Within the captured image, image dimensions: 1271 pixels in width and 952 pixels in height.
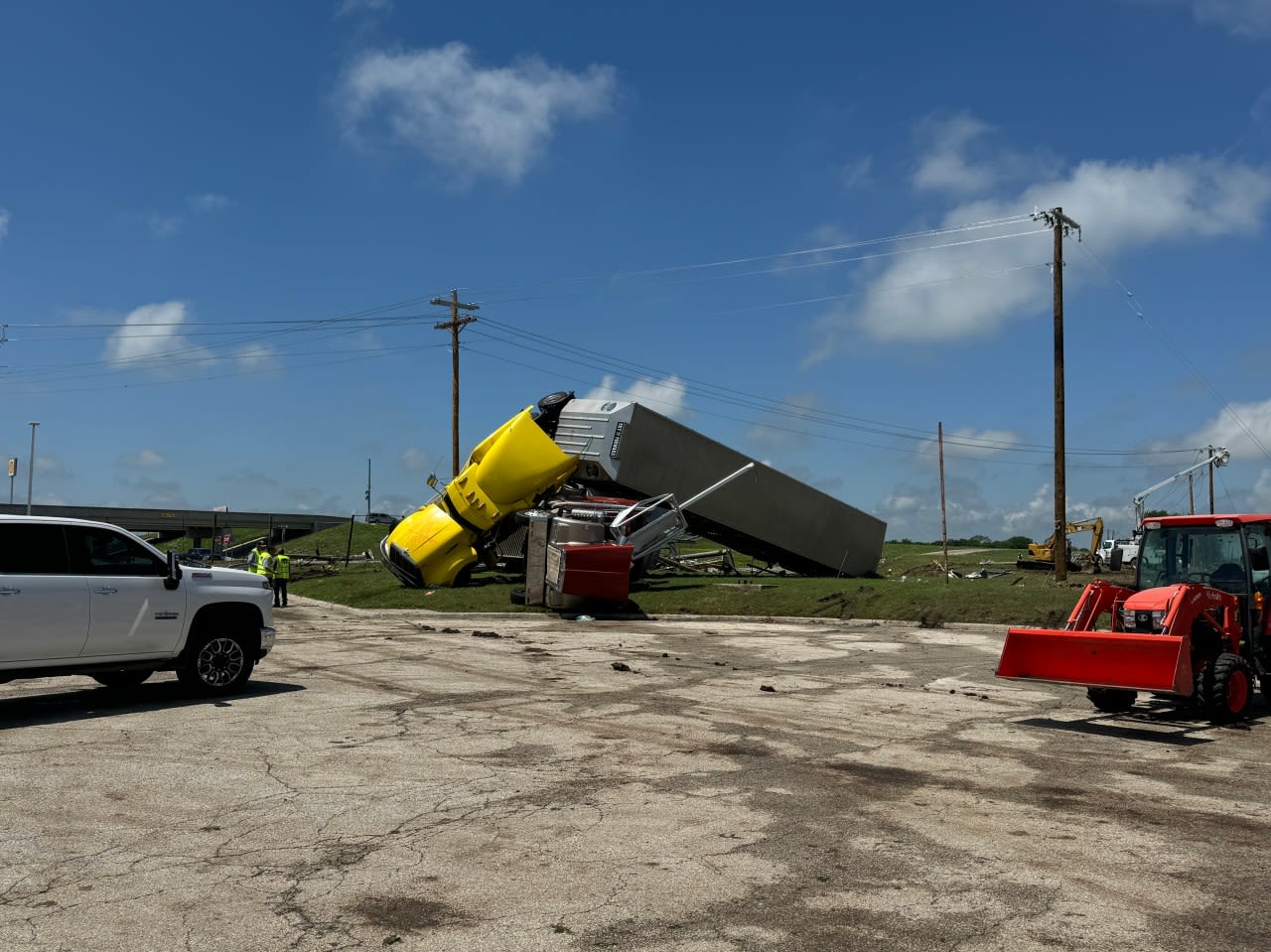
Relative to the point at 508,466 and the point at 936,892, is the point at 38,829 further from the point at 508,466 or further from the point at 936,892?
the point at 508,466

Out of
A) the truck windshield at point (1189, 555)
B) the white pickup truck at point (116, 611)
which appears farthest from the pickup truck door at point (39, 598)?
the truck windshield at point (1189, 555)

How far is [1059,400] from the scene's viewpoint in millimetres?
29812

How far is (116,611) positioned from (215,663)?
1.37 meters

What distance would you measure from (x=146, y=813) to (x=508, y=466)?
22.8m

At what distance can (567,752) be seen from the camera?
29.5 feet

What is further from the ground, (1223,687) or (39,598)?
(39,598)

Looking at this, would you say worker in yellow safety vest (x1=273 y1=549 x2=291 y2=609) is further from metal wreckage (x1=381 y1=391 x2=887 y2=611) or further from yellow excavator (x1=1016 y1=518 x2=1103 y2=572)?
yellow excavator (x1=1016 y1=518 x2=1103 y2=572)

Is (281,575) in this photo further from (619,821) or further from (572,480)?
(619,821)

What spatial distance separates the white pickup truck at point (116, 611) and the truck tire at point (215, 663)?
0.04ft

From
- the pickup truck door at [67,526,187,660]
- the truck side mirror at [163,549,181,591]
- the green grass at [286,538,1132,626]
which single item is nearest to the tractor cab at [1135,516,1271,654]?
the green grass at [286,538,1132,626]

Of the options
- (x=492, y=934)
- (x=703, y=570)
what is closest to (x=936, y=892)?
(x=492, y=934)

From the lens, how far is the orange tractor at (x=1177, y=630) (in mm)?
10461

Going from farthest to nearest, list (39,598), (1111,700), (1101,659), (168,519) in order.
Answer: (168,519) < (1111,700) < (1101,659) < (39,598)

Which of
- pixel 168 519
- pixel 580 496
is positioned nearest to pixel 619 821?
pixel 580 496
